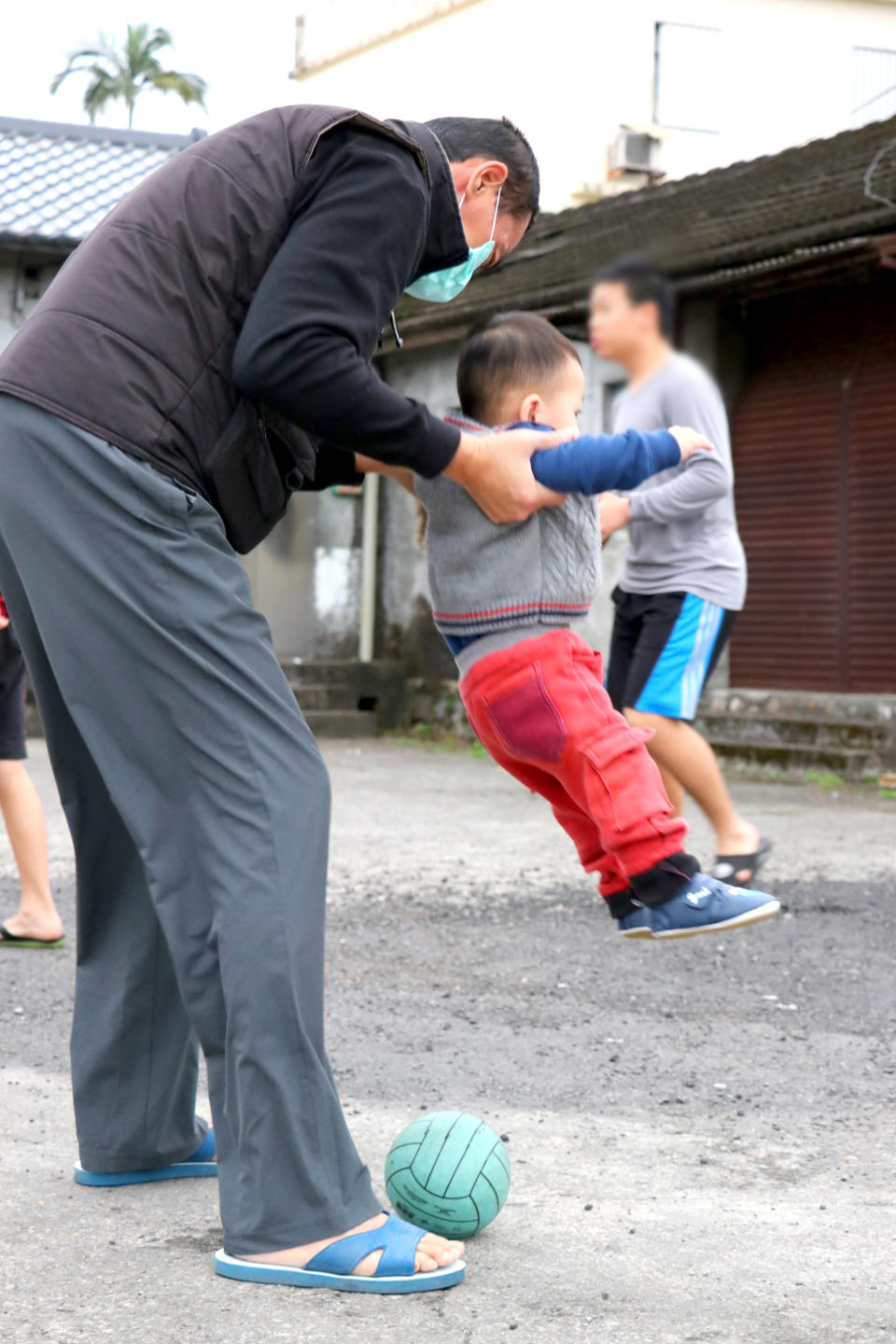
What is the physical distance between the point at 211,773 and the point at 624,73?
22143 mm

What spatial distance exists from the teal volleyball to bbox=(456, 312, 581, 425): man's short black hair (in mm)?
1299

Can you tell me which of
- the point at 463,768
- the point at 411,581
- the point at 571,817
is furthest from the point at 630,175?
the point at 571,817

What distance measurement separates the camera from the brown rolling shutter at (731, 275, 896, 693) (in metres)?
11.3

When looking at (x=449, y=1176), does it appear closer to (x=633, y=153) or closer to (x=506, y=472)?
(x=506, y=472)

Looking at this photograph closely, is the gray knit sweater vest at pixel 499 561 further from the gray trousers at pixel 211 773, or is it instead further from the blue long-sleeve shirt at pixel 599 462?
the gray trousers at pixel 211 773

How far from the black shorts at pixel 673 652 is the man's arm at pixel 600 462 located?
2.75 m

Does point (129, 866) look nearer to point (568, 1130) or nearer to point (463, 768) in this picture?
point (568, 1130)

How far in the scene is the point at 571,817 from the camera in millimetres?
3176

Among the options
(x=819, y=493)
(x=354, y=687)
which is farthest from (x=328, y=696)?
(x=819, y=493)

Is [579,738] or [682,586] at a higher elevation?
[682,586]

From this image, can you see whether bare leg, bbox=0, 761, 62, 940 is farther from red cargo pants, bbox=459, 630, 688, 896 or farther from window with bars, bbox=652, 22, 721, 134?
window with bars, bbox=652, 22, 721, 134

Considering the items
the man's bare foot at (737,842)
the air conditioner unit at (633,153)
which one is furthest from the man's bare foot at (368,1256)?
the air conditioner unit at (633,153)

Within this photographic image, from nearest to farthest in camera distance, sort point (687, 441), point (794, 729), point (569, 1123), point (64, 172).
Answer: point (687, 441) → point (569, 1123) → point (794, 729) → point (64, 172)

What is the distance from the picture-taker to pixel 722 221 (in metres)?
11.8
